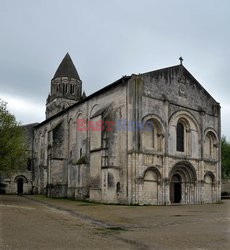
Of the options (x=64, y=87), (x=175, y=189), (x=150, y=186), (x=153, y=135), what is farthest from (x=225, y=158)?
(x=150, y=186)

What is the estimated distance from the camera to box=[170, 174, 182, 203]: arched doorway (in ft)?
97.2

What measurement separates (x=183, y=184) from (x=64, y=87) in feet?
97.8

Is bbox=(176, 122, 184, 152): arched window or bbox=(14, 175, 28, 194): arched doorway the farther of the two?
bbox=(14, 175, 28, 194): arched doorway

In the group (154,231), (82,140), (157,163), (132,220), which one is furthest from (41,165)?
(154,231)

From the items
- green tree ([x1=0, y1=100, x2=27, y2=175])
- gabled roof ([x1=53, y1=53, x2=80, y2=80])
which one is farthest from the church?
gabled roof ([x1=53, y1=53, x2=80, y2=80])

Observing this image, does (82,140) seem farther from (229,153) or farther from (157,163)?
(229,153)

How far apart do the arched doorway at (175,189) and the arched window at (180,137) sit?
2684mm

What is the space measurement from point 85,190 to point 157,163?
26.4 ft

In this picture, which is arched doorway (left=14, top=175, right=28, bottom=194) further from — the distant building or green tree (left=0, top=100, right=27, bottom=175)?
green tree (left=0, top=100, right=27, bottom=175)

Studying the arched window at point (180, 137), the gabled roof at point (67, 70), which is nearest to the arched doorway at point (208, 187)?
the arched window at point (180, 137)

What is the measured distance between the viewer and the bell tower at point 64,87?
2080 inches

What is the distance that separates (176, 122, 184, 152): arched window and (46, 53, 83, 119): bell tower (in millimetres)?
26735

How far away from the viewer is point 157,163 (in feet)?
89.7

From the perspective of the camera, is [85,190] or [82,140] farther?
[82,140]
